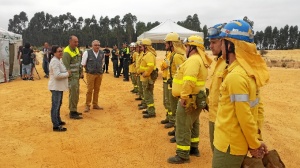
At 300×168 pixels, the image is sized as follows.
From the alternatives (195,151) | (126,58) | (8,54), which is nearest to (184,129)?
(195,151)

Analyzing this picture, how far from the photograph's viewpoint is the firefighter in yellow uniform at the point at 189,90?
4.77 m

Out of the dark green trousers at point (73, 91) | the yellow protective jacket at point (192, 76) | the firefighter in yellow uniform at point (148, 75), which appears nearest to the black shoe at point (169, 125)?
the firefighter in yellow uniform at point (148, 75)

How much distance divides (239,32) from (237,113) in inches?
29.8

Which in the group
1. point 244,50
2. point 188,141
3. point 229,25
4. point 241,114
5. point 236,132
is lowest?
point 188,141

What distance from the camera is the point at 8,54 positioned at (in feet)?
50.1

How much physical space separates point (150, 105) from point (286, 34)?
79.1 meters

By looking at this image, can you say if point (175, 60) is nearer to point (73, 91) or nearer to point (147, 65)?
point (147, 65)

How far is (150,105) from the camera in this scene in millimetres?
8391

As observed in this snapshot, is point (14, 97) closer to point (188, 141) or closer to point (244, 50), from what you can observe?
point (188, 141)

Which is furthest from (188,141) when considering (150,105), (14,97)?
(14,97)

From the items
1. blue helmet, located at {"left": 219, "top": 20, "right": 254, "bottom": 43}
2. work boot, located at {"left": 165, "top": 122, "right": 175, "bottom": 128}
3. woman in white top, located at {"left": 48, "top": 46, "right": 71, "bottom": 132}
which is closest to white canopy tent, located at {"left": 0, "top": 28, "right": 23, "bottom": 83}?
woman in white top, located at {"left": 48, "top": 46, "right": 71, "bottom": 132}

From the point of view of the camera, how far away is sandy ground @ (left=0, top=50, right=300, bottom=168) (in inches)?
211

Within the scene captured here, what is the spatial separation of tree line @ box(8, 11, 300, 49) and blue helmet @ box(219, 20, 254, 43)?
68.1 m

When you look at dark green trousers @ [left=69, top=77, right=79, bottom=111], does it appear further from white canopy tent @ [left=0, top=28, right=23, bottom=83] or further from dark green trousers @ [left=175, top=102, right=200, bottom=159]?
white canopy tent @ [left=0, top=28, right=23, bottom=83]
